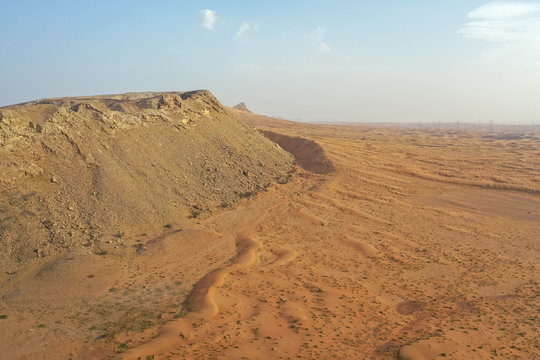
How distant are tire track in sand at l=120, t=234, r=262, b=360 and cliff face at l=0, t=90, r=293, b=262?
3.49 m

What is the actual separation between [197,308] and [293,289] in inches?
95.5

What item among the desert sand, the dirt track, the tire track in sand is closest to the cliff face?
the desert sand

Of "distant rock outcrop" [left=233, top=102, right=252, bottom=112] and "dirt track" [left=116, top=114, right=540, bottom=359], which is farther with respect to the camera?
"distant rock outcrop" [left=233, top=102, right=252, bottom=112]

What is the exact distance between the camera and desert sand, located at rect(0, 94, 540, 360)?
6770mm

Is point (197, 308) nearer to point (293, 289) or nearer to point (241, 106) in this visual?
point (293, 289)

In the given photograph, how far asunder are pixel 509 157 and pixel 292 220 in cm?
2553

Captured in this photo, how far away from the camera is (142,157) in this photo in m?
14.8

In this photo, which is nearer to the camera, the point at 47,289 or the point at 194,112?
the point at 47,289

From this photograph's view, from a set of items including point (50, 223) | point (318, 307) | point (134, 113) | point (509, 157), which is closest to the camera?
point (318, 307)

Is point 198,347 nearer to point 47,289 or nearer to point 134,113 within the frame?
point 47,289

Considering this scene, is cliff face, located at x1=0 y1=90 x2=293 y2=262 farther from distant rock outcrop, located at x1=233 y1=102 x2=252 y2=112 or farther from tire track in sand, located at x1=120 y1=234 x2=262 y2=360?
distant rock outcrop, located at x1=233 y1=102 x2=252 y2=112

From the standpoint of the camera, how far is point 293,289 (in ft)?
29.9

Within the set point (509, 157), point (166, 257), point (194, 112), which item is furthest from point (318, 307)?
point (509, 157)

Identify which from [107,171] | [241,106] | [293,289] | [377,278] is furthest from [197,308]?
[241,106]
